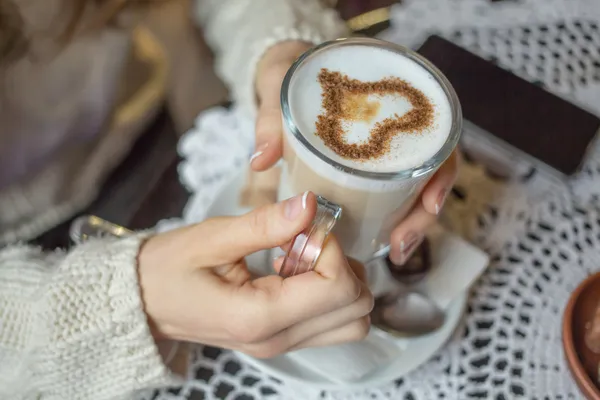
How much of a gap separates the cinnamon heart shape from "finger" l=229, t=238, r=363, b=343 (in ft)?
0.30

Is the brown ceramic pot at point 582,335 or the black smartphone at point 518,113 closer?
the brown ceramic pot at point 582,335

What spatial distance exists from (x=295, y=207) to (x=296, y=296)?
0.24 ft

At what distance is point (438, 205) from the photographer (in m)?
0.61

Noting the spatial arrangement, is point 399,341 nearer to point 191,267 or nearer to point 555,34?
point 191,267

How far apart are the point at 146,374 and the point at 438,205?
1.08ft

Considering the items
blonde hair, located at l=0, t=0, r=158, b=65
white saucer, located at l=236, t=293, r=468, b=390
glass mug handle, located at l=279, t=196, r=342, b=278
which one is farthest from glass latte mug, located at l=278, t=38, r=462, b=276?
blonde hair, located at l=0, t=0, r=158, b=65

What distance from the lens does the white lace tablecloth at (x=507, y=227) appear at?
60cm

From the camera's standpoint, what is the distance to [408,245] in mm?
629

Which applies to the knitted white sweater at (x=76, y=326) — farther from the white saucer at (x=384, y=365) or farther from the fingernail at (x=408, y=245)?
the fingernail at (x=408, y=245)

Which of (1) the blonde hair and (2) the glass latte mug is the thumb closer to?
(2) the glass latte mug

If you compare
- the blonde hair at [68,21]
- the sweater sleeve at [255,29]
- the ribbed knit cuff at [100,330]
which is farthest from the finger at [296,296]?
the blonde hair at [68,21]

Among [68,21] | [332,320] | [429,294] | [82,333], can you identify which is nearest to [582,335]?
[429,294]

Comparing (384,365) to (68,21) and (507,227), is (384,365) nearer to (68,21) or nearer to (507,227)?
→ (507,227)

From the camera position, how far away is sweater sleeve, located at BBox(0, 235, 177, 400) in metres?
0.54
